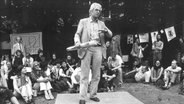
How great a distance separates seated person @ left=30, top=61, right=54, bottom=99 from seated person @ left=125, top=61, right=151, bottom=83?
321 cm

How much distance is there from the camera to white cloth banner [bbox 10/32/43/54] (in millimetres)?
13523

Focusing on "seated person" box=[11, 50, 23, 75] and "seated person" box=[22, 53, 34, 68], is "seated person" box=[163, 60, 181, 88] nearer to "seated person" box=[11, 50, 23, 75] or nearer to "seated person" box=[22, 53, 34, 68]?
"seated person" box=[22, 53, 34, 68]

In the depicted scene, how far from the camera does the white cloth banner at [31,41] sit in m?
13.5

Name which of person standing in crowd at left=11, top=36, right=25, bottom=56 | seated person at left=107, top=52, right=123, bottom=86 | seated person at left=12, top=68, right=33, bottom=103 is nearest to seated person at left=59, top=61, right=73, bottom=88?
seated person at left=12, top=68, right=33, bottom=103

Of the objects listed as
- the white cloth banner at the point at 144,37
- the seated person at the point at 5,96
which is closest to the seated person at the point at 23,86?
the seated person at the point at 5,96

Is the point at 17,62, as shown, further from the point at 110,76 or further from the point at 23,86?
the point at 110,76

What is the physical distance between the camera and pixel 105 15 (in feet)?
45.6

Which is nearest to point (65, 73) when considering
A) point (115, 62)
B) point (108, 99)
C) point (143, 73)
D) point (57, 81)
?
point (57, 81)

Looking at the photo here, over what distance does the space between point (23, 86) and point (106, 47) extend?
3123 millimetres

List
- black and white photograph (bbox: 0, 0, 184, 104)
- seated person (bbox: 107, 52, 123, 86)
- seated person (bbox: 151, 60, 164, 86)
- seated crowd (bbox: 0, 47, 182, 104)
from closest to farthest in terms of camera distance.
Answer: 1. seated crowd (bbox: 0, 47, 182, 104)
2. black and white photograph (bbox: 0, 0, 184, 104)
3. seated person (bbox: 107, 52, 123, 86)
4. seated person (bbox: 151, 60, 164, 86)

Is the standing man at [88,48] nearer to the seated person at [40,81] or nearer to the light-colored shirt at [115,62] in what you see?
the seated person at [40,81]

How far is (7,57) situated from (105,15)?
388 centimetres

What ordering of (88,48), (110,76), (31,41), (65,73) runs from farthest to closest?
(31,41)
(65,73)
(110,76)
(88,48)

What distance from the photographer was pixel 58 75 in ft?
38.3
